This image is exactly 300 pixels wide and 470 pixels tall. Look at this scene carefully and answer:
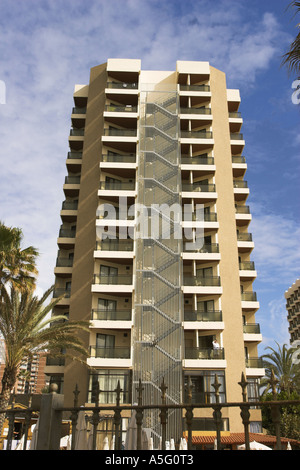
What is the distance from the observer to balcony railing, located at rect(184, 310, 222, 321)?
3538cm

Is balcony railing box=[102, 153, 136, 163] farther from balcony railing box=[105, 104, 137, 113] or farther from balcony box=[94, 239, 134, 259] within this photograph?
balcony box=[94, 239, 134, 259]

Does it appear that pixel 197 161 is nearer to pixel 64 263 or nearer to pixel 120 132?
pixel 120 132

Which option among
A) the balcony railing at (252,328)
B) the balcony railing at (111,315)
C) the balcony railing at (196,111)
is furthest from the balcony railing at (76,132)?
the balcony railing at (252,328)

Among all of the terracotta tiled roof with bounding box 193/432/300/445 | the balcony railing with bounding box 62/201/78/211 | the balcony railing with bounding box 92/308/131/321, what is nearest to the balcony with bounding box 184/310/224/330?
the balcony railing with bounding box 92/308/131/321

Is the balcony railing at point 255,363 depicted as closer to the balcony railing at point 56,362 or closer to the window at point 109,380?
the window at point 109,380

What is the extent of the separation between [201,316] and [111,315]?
7192 mm

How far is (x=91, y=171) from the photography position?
136 ft

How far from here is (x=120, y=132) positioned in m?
42.0

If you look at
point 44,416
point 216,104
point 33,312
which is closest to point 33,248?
point 33,312

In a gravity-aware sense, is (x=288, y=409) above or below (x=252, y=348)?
below

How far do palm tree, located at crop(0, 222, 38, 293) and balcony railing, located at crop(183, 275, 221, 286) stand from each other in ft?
50.2
